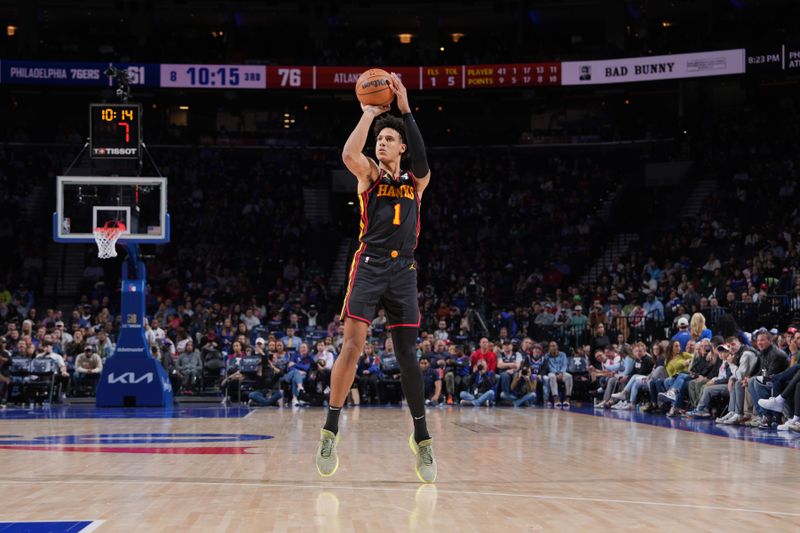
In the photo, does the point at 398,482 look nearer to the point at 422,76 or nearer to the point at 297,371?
the point at 297,371

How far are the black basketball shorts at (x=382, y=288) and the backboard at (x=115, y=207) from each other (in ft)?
32.7

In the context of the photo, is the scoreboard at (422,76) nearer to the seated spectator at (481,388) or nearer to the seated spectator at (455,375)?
the seated spectator at (455,375)

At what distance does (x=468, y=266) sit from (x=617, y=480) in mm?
→ 21124

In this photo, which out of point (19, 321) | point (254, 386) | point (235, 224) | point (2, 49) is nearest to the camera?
point (254, 386)

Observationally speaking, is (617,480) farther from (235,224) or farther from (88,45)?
(88,45)

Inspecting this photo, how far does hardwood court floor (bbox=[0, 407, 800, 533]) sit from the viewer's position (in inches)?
190

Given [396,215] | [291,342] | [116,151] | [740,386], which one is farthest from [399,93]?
[291,342]

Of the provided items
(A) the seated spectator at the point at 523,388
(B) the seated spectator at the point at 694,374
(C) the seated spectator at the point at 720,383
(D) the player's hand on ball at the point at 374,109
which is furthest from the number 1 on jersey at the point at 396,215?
(A) the seated spectator at the point at 523,388

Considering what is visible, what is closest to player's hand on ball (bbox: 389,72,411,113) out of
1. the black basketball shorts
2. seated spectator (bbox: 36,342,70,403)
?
the black basketball shorts

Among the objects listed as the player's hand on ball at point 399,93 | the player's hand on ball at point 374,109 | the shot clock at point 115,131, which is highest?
the shot clock at point 115,131

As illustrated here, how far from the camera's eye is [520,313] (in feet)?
75.0

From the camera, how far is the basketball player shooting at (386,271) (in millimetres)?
6262

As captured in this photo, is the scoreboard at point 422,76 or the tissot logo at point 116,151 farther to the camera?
the scoreboard at point 422,76

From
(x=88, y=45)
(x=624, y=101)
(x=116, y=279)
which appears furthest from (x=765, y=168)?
(x=88, y=45)
